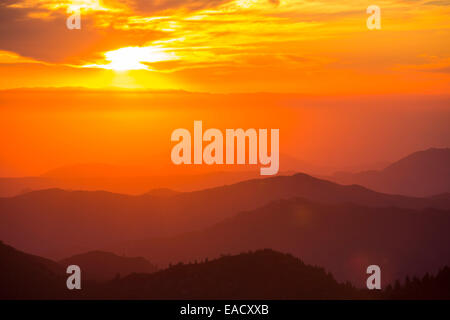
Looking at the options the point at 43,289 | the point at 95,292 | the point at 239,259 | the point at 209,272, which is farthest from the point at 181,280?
the point at 43,289

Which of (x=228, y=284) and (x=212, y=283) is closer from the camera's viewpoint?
(x=212, y=283)

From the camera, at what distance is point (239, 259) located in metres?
139

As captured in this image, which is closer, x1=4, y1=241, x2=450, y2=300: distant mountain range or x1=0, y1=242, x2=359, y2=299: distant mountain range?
x1=4, y1=241, x2=450, y2=300: distant mountain range

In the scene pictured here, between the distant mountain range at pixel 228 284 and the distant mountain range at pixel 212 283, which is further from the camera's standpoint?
the distant mountain range at pixel 212 283

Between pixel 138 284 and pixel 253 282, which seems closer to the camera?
pixel 253 282

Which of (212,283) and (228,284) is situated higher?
(212,283)

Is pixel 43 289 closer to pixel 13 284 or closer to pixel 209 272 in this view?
pixel 13 284
